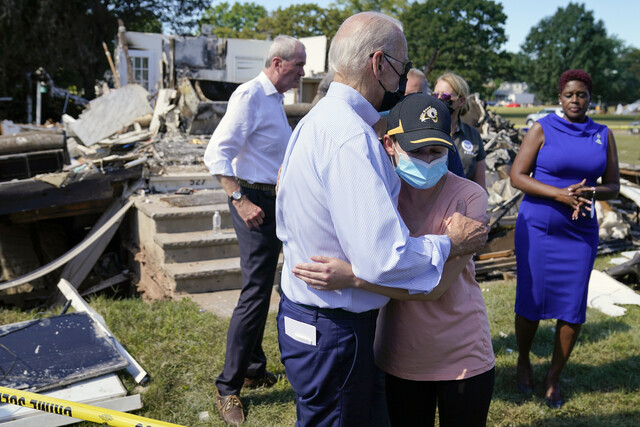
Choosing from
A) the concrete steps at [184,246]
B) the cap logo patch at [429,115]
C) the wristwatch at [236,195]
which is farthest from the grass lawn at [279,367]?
the cap logo patch at [429,115]

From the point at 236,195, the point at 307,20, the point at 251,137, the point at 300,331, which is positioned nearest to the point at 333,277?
the point at 300,331

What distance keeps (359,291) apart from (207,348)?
8.92 feet

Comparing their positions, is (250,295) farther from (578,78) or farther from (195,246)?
(195,246)

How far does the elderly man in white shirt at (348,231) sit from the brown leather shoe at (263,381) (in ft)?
5.82

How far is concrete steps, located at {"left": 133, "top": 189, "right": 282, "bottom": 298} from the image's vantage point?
5844mm

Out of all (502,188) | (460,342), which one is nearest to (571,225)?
(460,342)

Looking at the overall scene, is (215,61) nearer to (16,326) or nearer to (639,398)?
(16,326)

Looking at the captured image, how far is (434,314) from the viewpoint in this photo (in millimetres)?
2090

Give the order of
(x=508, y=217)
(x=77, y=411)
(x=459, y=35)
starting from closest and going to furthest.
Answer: (x=77, y=411), (x=508, y=217), (x=459, y=35)

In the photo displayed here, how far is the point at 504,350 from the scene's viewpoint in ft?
14.3

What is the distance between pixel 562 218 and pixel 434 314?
208cm

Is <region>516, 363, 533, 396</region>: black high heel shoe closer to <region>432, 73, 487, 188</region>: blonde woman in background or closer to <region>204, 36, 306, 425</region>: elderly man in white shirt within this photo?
<region>432, 73, 487, 188</region>: blonde woman in background

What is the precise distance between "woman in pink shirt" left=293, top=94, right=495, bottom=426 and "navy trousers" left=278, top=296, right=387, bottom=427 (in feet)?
0.75

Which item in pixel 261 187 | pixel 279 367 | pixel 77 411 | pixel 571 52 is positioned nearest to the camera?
pixel 77 411
